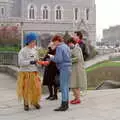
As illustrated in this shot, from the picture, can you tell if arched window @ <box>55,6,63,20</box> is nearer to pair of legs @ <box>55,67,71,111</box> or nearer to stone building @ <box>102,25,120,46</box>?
stone building @ <box>102,25,120,46</box>

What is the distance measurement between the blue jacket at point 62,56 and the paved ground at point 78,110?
105cm

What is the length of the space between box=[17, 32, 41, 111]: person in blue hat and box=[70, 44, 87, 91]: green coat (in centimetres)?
111

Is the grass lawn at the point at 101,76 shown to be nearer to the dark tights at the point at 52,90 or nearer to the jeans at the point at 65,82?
the dark tights at the point at 52,90

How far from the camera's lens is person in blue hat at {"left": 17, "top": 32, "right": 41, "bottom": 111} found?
34.8 feet

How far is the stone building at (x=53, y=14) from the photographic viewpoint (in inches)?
3263

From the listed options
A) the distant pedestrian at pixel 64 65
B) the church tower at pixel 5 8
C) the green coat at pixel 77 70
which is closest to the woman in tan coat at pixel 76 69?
the green coat at pixel 77 70

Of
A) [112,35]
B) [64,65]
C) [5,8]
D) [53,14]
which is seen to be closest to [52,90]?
[64,65]

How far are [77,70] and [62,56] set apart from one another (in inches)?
40.1

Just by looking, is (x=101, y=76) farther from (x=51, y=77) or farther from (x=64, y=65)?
(x=64, y=65)

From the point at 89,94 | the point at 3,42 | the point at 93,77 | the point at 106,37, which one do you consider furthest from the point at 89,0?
the point at 106,37

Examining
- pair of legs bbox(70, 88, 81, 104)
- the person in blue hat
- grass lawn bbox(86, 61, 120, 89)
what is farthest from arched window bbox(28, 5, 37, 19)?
the person in blue hat

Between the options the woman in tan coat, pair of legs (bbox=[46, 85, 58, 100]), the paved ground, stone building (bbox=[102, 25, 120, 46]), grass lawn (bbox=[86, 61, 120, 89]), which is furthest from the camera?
stone building (bbox=[102, 25, 120, 46])

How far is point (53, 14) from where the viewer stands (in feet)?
277

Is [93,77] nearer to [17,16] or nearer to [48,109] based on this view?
[48,109]
